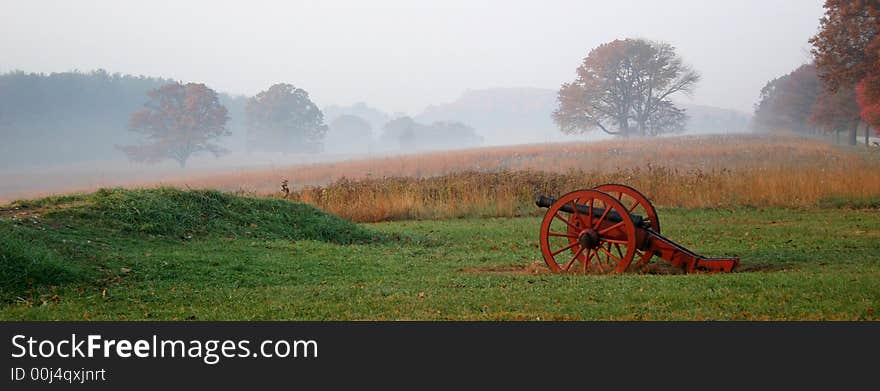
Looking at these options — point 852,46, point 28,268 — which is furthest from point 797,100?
point 28,268

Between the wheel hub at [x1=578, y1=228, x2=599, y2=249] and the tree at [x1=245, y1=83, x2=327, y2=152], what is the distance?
69.4 m

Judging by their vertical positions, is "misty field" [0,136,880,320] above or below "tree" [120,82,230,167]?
below

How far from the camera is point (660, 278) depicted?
8.60 meters

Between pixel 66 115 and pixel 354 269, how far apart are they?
6970 cm

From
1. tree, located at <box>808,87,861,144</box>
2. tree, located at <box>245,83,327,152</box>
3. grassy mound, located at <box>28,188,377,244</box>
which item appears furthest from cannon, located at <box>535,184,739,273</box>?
tree, located at <box>245,83,327,152</box>

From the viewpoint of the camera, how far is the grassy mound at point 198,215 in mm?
12070

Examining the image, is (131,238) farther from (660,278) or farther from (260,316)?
(660,278)

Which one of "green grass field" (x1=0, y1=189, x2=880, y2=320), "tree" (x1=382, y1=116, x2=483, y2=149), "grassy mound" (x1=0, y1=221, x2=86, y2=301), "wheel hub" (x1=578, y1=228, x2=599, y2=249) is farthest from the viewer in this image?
"tree" (x1=382, y1=116, x2=483, y2=149)

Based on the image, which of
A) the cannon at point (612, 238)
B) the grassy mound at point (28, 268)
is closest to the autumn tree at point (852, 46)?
the cannon at point (612, 238)

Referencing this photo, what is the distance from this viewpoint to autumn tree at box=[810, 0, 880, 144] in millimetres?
26844

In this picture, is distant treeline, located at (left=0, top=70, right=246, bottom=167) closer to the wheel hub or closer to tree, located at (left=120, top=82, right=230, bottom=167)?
tree, located at (left=120, top=82, right=230, bottom=167)

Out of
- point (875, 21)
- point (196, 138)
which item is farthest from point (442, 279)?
point (196, 138)

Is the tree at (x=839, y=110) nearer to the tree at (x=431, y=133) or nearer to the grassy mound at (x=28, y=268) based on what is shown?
the grassy mound at (x=28, y=268)

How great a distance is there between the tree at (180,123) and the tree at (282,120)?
15.9 meters
